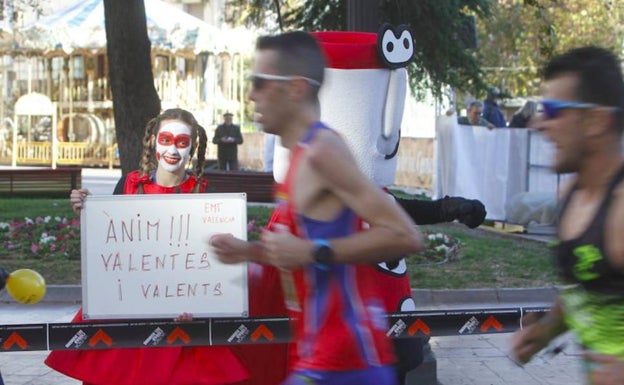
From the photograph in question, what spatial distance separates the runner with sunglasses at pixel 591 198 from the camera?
2.97 m

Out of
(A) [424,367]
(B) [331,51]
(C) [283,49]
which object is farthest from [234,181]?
(C) [283,49]

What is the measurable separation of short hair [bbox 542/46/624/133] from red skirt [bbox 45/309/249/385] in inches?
94.8

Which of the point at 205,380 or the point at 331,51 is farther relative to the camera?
the point at 331,51

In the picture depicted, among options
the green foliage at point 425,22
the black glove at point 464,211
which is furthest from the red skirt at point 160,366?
the green foliage at point 425,22

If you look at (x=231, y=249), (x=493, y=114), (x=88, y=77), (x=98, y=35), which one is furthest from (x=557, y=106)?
(x=88, y=77)

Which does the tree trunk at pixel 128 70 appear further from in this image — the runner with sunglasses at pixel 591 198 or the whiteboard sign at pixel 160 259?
the runner with sunglasses at pixel 591 198

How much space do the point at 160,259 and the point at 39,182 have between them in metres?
16.7

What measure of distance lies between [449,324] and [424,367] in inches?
66.8

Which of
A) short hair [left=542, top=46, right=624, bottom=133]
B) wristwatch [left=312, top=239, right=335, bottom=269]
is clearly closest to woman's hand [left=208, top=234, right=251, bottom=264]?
wristwatch [left=312, top=239, right=335, bottom=269]

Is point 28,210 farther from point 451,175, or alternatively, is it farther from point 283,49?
point 283,49

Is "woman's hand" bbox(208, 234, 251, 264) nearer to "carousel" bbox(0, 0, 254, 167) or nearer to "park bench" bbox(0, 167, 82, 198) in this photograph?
"park bench" bbox(0, 167, 82, 198)

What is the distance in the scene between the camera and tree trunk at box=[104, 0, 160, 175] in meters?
13.0

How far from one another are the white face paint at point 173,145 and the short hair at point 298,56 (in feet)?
7.40

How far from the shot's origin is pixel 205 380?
4945 mm
